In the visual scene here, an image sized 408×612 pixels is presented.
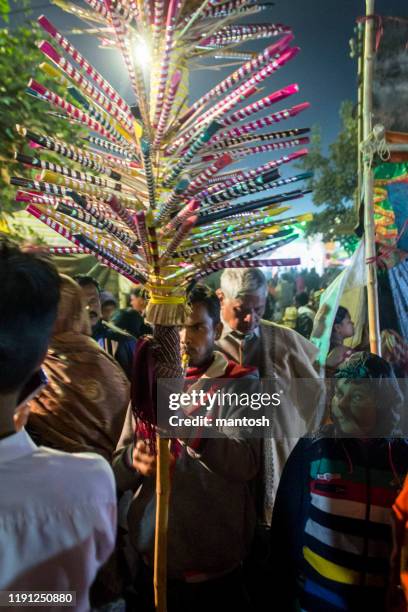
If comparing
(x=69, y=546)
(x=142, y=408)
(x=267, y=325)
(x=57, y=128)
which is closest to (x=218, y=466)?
(x=142, y=408)

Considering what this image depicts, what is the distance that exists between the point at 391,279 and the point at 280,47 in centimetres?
171

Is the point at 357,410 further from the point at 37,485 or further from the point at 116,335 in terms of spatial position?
the point at 116,335

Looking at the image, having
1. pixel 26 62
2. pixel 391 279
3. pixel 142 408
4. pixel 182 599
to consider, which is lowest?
pixel 182 599

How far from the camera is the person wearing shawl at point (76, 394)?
1.63 meters

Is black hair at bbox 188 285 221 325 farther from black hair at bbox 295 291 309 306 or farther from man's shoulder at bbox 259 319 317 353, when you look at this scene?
black hair at bbox 295 291 309 306

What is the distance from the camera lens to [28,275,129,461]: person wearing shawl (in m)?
1.63

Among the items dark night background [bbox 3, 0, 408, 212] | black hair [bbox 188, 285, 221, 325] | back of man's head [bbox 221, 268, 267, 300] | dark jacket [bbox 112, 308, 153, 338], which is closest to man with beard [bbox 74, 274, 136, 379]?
dark jacket [bbox 112, 308, 153, 338]

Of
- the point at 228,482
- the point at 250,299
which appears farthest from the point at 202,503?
the point at 250,299

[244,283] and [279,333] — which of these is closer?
[244,283]

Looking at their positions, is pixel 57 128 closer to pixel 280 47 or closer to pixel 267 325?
pixel 267 325

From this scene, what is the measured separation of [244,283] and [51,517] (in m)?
1.62

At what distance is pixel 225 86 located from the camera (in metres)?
1.35

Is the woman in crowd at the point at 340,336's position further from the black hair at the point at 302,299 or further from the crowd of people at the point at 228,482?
the black hair at the point at 302,299

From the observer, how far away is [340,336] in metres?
2.84
